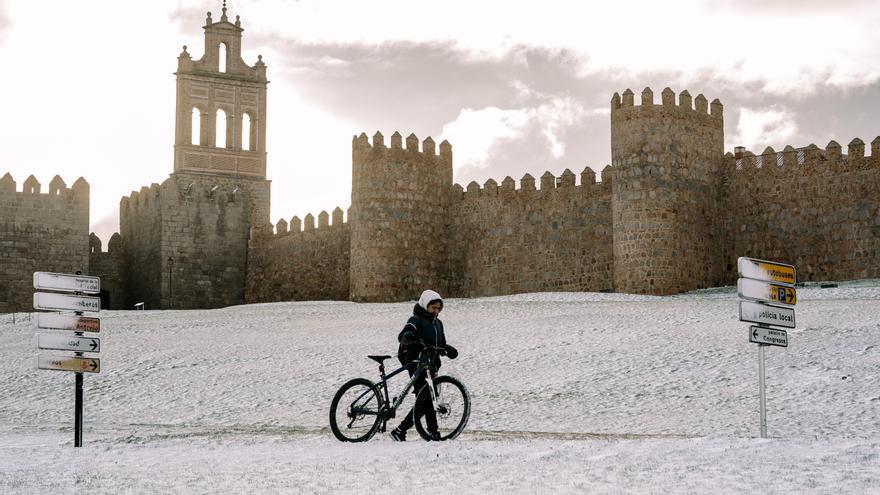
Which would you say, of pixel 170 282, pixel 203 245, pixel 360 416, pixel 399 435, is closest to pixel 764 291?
pixel 399 435

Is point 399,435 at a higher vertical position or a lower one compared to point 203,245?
lower

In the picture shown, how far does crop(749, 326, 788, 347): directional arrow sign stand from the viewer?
9555 mm

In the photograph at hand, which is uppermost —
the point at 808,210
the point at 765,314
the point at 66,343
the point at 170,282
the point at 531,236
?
the point at 808,210

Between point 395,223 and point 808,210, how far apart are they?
29.7 ft

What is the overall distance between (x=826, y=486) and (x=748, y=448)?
4.31 ft

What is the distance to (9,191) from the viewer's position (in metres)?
33.0

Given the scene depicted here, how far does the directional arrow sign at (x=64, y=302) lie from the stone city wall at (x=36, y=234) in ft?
75.4

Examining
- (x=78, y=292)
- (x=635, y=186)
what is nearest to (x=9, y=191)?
(x=635, y=186)

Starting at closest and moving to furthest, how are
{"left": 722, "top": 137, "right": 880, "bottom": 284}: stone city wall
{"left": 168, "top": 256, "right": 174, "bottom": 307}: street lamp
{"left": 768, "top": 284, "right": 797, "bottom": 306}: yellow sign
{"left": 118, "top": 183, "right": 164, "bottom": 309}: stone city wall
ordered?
{"left": 768, "top": 284, "right": 797, "bottom": 306}: yellow sign
{"left": 722, "top": 137, "right": 880, "bottom": 284}: stone city wall
{"left": 168, "top": 256, "right": 174, "bottom": 307}: street lamp
{"left": 118, "top": 183, "right": 164, "bottom": 309}: stone city wall

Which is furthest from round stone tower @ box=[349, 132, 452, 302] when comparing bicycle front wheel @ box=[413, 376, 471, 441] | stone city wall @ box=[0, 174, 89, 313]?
bicycle front wheel @ box=[413, 376, 471, 441]

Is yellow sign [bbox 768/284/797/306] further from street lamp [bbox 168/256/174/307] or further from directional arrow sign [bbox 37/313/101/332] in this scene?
street lamp [bbox 168/256/174/307]

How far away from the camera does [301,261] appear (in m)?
33.4

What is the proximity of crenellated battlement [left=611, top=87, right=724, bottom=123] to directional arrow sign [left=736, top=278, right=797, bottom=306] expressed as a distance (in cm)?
1487

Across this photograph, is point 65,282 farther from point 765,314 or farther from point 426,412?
point 765,314
